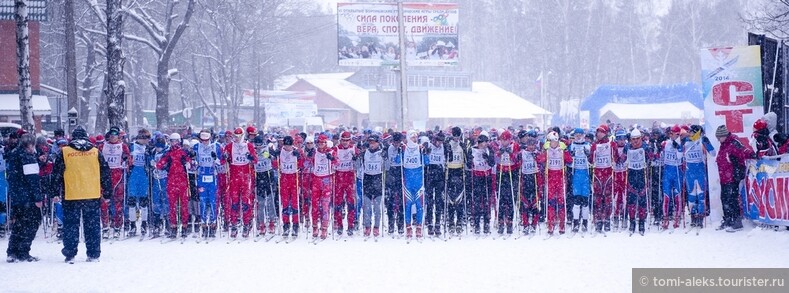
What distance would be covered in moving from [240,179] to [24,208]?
11.8 feet

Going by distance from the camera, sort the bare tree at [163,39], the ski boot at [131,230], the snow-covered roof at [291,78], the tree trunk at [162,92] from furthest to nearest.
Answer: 1. the snow-covered roof at [291,78]
2. the tree trunk at [162,92]
3. the bare tree at [163,39]
4. the ski boot at [131,230]

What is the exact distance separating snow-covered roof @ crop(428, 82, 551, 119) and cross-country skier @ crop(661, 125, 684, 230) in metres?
44.9

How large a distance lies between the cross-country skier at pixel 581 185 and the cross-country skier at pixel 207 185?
20.7 feet

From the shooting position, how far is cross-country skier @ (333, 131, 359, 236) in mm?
→ 13297

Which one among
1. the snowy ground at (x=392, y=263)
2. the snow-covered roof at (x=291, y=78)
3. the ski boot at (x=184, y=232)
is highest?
the snow-covered roof at (x=291, y=78)

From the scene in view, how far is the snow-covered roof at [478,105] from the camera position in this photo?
60.1 metres

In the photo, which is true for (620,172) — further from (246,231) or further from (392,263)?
(246,231)

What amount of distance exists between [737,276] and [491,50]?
7260 cm

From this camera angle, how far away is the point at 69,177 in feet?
34.0

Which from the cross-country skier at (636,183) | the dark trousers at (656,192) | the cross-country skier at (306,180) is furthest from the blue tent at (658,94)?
the cross-country skier at (306,180)

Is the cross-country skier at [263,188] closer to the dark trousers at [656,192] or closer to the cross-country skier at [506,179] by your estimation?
the cross-country skier at [506,179]

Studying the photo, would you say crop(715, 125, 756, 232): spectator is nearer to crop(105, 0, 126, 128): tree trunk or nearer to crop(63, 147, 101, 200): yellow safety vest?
crop(63, 147, 101, 200): yellow safety vest

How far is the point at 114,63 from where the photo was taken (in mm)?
19641

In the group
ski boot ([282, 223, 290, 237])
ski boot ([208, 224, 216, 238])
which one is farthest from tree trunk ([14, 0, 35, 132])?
ski boot ([282, 223, 290, 237])
